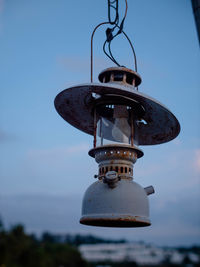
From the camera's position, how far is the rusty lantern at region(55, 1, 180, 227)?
2543mm

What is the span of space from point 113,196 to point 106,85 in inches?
31.1

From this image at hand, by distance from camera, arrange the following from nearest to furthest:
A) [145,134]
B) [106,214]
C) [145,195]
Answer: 1. [106,214]
2. [145,195]
3. [145,134]

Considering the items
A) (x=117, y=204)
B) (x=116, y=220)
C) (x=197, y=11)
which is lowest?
(x=116, y=220)

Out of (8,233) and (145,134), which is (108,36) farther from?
(8,233)

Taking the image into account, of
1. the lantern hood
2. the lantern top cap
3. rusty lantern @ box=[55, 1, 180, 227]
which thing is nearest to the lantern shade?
rusty lantern @ box=[55, 1, 180, 227]

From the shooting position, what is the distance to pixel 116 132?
280 centimetres

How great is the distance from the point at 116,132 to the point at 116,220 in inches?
27.0

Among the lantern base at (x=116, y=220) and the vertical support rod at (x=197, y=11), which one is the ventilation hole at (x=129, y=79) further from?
the vertical support rod at (x=197, y=11)

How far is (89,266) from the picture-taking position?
227ft

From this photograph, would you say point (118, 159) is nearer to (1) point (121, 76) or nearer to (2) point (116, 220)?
(2) point (116, 220)

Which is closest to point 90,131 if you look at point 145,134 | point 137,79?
point 145,134

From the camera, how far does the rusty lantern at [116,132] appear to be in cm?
254

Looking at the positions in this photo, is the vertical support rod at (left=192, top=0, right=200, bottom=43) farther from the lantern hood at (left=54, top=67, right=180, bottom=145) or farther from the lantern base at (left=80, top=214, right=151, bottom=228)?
the lantern base at (left=80, top=214, right=151, bottom=228)

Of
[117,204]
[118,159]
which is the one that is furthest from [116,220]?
[118,159]
